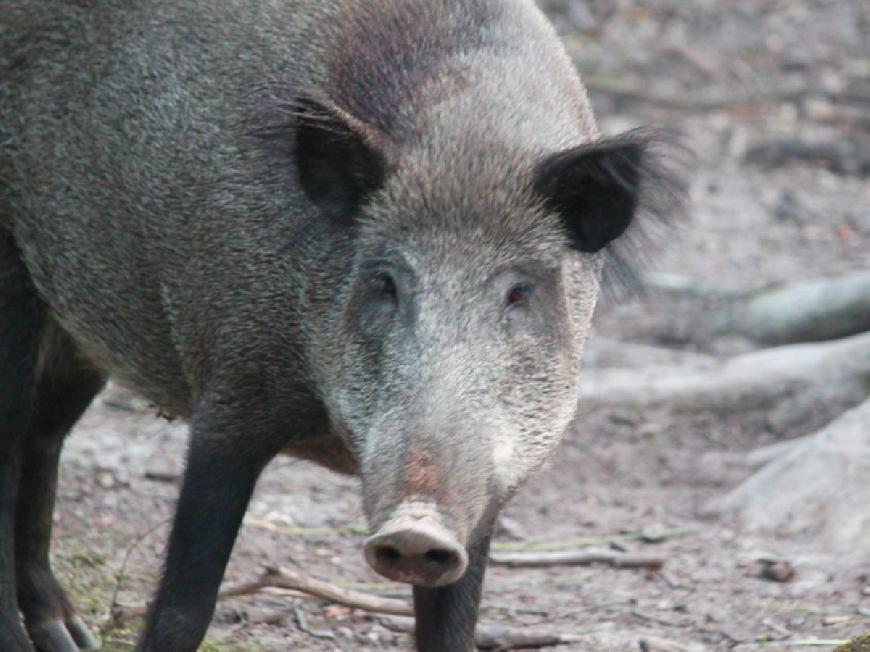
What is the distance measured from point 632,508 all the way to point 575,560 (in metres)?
0.82

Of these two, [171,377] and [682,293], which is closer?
[171,377]

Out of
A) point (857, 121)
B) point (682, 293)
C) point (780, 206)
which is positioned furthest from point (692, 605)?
point (857, 121)

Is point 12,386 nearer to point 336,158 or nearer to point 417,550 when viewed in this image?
point 336,158

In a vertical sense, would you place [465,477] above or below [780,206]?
below

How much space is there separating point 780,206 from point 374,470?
772cm

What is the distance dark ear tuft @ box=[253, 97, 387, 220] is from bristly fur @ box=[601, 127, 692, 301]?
655 millimetres

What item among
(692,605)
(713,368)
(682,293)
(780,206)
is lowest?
(692,605)

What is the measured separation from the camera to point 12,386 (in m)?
5.31

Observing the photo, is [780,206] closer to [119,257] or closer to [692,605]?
[692,605]

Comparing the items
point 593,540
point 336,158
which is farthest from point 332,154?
point 593,540

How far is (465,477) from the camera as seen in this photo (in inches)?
148

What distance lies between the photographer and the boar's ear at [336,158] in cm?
434

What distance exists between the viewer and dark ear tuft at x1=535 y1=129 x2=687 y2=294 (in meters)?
4.29

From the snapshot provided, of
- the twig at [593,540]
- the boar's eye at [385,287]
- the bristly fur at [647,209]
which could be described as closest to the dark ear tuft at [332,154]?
the boar's eye at [385,287]
